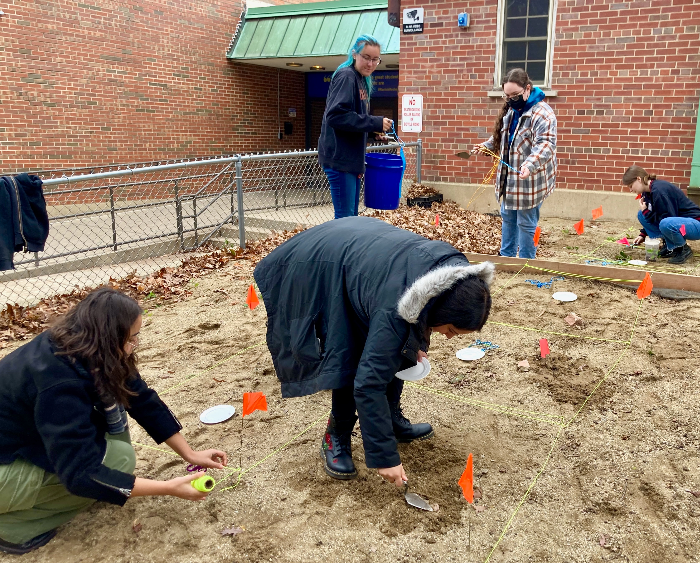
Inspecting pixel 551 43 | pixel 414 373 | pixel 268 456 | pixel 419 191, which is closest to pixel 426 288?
pixel 414 373

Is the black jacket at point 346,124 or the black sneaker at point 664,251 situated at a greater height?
the black jacket at point 346,124

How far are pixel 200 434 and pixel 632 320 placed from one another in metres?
3.08

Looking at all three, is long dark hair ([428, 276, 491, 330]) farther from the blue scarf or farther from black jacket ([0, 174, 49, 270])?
the blue scarf

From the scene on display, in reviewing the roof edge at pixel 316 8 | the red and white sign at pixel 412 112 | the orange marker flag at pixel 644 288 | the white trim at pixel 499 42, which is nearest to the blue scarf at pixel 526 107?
the orange marker flag at pixel 644 288

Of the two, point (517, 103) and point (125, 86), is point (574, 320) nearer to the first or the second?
point (517, 103)

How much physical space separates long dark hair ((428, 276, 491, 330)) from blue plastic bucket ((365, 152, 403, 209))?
3.49 metres

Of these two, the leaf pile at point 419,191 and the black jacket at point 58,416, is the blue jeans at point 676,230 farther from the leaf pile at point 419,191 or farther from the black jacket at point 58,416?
the black jacket at point 58,416

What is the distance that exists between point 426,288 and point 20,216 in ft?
9.65

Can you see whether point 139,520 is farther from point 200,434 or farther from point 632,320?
point 632,320

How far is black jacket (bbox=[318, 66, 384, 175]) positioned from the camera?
178 inches

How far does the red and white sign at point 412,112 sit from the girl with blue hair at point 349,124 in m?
5.22

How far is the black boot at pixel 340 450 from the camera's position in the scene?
2727mm

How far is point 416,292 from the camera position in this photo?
1.94 m

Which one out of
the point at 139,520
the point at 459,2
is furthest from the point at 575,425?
the point at 459,2
